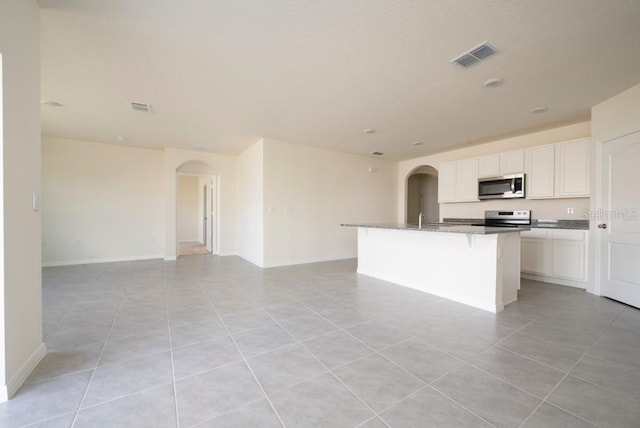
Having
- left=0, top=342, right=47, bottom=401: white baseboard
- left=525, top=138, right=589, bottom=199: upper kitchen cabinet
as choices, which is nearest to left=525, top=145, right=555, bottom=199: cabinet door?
left=525, top=138, right=589, bottom=199: upper kitchen cabinet

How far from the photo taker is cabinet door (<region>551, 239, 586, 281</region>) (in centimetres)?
401

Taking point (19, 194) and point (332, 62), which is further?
point (332, 62)

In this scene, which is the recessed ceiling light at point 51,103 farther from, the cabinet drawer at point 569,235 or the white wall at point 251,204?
the cabinet drawer at point 569,235

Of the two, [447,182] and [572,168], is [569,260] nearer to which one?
[572,168]

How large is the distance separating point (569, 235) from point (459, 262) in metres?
2.31

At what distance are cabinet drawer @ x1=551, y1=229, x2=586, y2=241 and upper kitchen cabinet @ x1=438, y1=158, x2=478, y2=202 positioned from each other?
1.53 metres

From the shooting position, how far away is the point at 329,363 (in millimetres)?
1945

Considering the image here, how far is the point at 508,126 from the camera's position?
178 inches

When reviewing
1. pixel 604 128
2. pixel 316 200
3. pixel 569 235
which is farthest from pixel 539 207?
pixel 316 200

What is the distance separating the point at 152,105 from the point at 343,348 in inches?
161

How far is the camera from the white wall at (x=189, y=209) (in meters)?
10.0

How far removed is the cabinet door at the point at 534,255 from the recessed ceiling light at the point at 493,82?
2942 mm

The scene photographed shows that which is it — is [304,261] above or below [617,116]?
below

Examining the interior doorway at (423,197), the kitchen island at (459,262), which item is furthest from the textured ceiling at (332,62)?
the interior doorway at (423,197)
